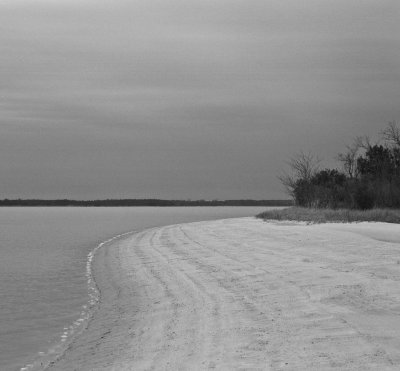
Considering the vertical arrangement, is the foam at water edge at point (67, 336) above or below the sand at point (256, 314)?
below

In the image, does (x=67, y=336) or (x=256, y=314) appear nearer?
(x=256, y=314)

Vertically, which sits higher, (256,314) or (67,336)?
(256,314)

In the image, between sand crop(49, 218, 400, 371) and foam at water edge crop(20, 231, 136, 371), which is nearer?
sand crop(49, 218, 400, 371)

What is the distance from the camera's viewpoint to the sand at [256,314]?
7.75 m

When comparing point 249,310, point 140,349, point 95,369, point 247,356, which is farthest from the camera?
point 249,310

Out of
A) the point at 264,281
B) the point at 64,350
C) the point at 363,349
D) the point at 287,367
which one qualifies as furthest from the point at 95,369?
the point at 264,281

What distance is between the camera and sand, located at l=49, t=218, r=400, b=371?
305 inches

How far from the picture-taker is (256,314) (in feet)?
34.7

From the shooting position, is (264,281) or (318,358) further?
(264,281)

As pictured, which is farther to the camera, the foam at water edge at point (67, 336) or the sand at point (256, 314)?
the foam at water edge at point (67, 336)

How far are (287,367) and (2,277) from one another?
1668 centimetres

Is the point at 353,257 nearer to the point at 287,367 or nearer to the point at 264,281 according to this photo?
the point at 264,281

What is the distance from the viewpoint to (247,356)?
7.80 m

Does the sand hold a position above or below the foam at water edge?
above
